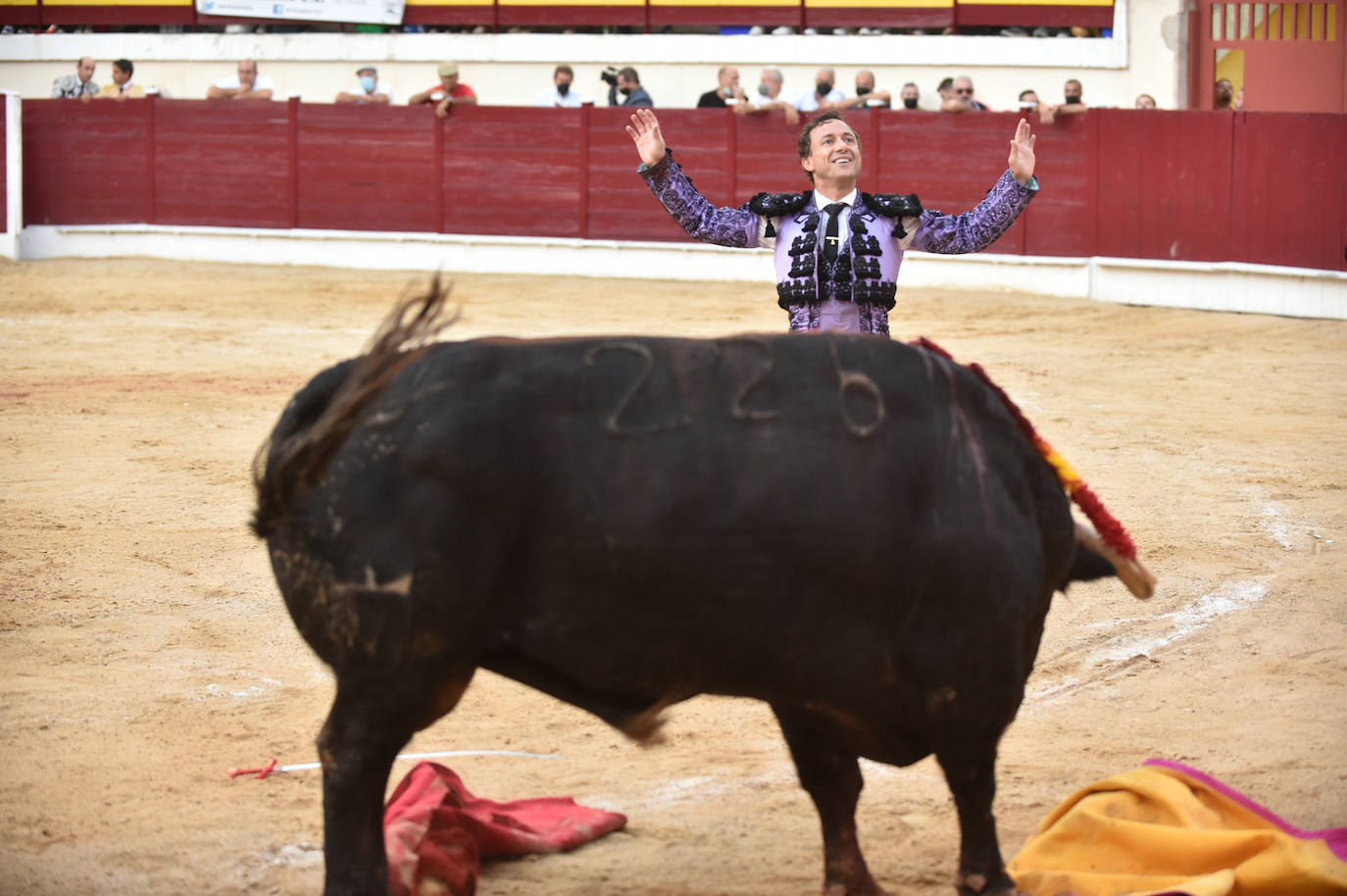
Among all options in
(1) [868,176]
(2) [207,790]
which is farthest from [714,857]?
(1) [868,176]

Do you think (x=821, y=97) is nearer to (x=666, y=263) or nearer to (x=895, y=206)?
(x=666, y=263)

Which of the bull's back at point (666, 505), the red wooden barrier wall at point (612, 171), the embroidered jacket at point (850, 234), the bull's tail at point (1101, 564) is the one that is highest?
the red wooden barrier wall at point (612, 171)

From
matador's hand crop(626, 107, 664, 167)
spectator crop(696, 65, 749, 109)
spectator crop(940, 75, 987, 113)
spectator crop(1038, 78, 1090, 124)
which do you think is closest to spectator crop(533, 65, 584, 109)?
spectator crop(696, 65, 749, 109)

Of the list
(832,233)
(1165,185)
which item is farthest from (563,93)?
(832,233)

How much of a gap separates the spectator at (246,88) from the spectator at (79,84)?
1.12 m

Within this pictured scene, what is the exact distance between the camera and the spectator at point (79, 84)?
15.2 metres

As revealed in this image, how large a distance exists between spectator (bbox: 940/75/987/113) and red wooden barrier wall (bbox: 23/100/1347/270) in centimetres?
Answer: 11

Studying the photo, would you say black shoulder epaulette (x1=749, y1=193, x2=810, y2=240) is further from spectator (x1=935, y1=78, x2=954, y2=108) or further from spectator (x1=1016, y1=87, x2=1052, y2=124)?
spectator (x1=935, y1=78, x2=954, y2=108)

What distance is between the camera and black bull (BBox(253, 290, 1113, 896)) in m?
2.36

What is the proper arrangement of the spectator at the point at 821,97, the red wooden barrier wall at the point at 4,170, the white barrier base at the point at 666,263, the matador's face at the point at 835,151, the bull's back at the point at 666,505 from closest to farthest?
the bull's back at the point at 666,505 → the matador's face at the point at 835,151 → the white barrier base at the point at 666,263 → the spectator at the point at 821,97 → the red wooden barrier wall at the point at 4,170

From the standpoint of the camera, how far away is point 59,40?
17719 mm

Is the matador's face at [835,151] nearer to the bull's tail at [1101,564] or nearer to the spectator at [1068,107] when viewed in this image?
the bull's tail at [1101,564]

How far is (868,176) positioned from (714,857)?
35.5 ft

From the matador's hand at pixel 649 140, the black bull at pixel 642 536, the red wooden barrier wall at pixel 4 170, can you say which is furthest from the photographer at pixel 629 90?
the black bull at pixel 642 536
